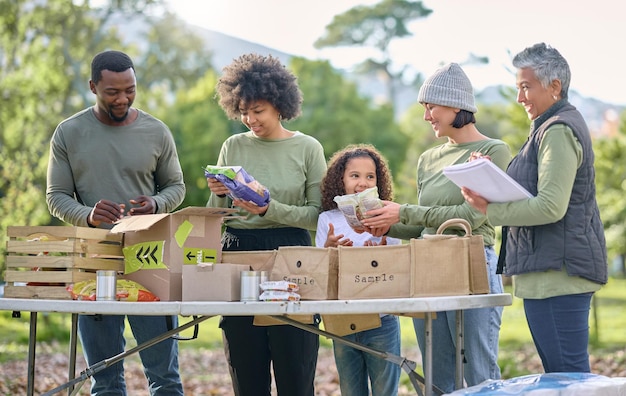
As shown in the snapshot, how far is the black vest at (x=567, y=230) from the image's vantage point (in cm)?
325

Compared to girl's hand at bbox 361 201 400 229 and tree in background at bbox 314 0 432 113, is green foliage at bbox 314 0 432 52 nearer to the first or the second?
tree in background at bbox 314 0 432 113

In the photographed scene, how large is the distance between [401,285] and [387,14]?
197 ft

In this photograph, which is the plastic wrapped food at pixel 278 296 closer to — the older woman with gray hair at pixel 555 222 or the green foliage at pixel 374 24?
the older woman with gray hair at pixel 555 222

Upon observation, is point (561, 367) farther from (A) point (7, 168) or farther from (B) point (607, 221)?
(A) point (7, 168)

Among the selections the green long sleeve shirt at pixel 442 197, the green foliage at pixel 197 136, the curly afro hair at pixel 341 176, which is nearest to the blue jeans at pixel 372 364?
the green long sleeve shirt at pixel 442 197

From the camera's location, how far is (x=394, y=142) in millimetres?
31766

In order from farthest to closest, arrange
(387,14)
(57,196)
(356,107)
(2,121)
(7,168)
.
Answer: (387,14)
(356,107)
(2,121)
(7,168)
(57,196)

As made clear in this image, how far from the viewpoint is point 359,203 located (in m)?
3.62

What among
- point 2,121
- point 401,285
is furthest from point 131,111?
point 2,121

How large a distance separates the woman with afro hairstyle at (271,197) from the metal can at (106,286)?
722mm

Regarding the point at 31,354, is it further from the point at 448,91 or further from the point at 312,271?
the point at 448,91

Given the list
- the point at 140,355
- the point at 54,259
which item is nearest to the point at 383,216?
the point at 54,259

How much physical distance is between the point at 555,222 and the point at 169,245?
A: 1403 millimetres

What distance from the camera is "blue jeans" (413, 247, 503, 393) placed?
3707 millimetres
